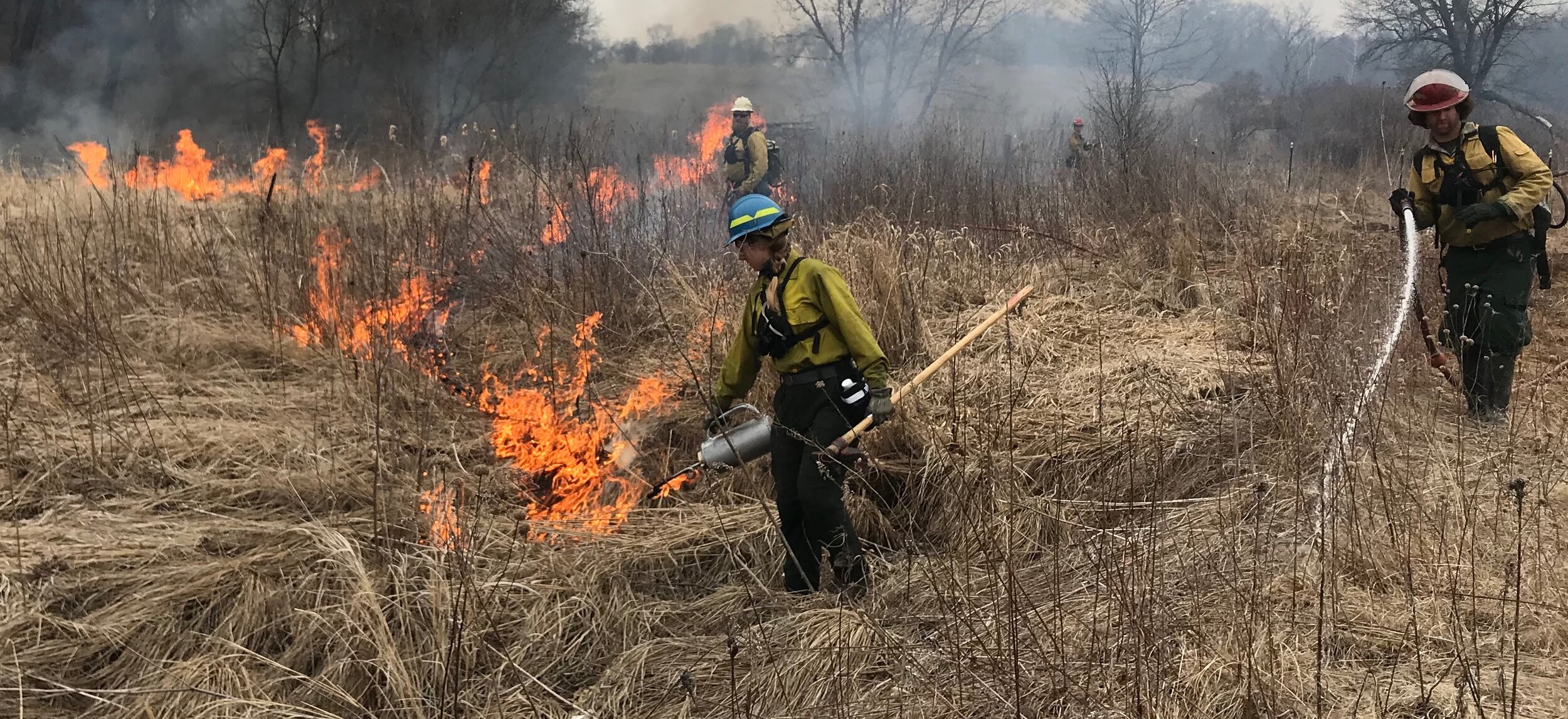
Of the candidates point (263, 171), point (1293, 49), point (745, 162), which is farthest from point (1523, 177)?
point (1293, 49)

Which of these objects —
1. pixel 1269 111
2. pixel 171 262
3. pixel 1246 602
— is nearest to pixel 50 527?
pixel 171 262

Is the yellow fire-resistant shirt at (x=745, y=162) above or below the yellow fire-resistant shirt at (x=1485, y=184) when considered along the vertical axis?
above

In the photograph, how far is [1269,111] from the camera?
2119 cm

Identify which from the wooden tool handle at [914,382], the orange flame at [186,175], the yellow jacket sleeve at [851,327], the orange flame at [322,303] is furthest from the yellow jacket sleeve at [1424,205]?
the orange flame at [186,175]

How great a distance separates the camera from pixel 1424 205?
162 inches

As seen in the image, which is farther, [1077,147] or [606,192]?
[1077,147]

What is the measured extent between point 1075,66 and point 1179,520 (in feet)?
109

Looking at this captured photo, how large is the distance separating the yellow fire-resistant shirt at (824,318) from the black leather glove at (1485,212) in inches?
108

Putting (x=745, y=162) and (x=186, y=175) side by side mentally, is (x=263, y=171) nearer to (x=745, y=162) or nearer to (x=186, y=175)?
(x=186, y=175)

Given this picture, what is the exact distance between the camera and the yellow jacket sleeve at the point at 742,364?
3.38 metres

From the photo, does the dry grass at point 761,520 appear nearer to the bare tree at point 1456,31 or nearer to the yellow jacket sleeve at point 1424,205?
the yellow jacket sleeve at point 1424,205

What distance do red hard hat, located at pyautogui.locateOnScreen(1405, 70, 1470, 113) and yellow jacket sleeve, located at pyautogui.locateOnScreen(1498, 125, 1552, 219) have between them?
0.73ft

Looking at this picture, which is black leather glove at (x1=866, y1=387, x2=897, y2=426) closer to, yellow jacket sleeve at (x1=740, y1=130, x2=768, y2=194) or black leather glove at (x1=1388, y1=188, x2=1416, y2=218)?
black leather glove at (x1=1388, y1=188, x2=1416, y2=218)

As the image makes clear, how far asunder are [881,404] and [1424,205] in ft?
9.72
